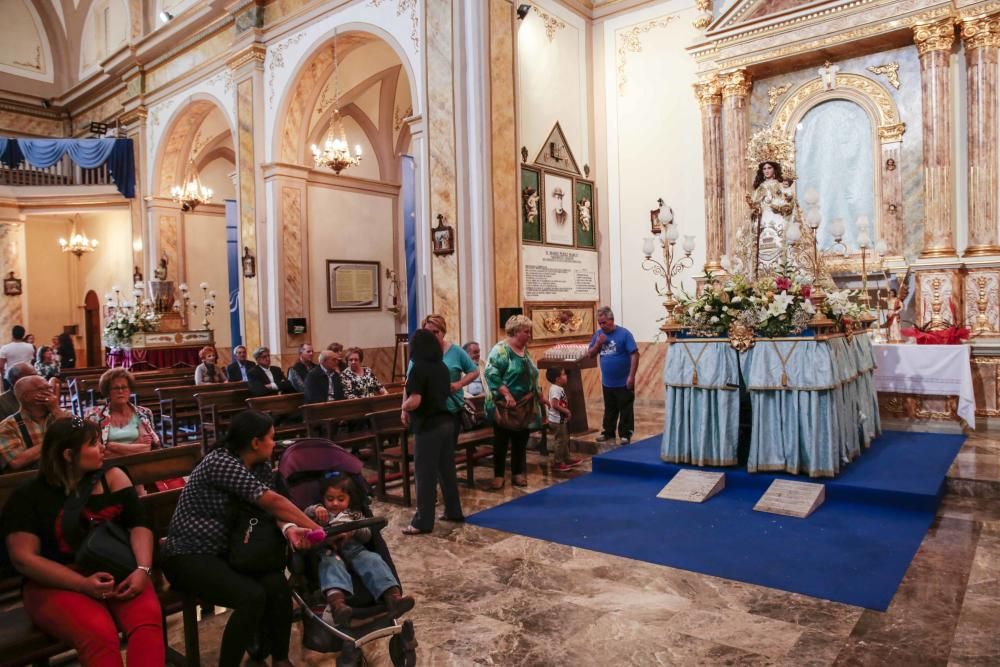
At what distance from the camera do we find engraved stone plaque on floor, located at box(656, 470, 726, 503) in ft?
18.6

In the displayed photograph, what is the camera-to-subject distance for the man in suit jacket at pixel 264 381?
8445 mm

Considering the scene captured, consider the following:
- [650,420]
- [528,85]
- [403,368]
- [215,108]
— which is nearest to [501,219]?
[528,85]

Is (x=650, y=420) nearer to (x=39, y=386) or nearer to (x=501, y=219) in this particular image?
(x=501, y=219)

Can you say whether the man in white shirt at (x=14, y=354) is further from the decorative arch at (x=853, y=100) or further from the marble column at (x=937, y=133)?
the marble column at (x=937, y=133)

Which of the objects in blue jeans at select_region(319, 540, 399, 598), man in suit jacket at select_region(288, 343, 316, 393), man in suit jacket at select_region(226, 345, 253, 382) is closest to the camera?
blue jeans at select_region(319, 540, 399, 598)

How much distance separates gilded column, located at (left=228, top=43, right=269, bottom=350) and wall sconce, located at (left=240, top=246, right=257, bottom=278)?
5 cm

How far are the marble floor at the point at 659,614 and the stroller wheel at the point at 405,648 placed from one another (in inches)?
10.0

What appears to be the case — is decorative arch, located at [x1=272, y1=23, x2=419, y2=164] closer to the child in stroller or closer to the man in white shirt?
the man in white shirt

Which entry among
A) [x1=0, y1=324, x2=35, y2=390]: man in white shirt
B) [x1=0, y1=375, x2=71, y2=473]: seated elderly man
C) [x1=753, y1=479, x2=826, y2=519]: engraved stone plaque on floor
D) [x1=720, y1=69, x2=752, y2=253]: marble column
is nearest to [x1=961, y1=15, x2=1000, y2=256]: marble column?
[x1=720, y1=69, x2=752, y2=253]: marble column

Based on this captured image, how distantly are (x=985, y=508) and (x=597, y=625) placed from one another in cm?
340

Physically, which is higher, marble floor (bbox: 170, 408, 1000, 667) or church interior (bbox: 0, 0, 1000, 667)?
church interior (bbox: 0, 0, 1000, 667)

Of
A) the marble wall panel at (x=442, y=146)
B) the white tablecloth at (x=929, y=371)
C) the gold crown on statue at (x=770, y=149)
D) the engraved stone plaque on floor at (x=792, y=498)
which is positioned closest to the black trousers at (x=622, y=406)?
the engraved stone plaque on floor at (x=792, y=498)

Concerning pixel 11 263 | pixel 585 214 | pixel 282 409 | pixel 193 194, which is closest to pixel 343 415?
pixel 282 409

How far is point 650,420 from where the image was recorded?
29.8 ft
